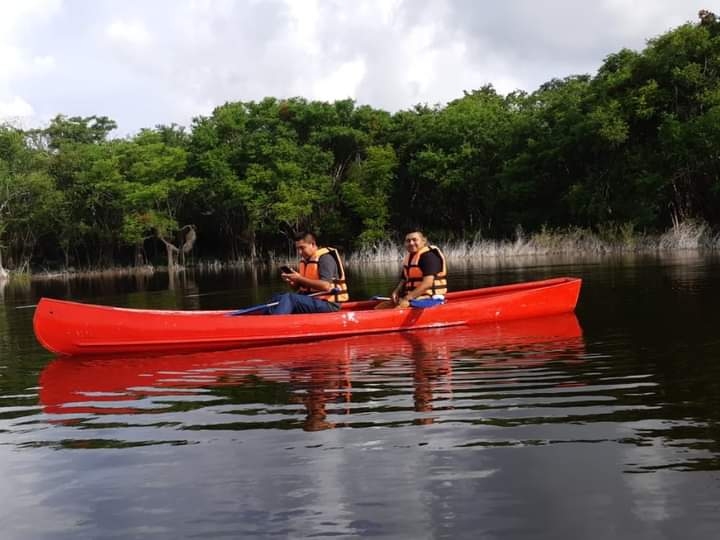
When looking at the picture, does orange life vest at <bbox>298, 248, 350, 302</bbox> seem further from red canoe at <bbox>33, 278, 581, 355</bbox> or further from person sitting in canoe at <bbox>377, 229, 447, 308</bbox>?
person sitting in canoe at <bbox>377, 229, 447, 308</bbox>

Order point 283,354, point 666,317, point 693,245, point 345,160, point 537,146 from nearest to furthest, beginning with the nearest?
point 283,354, point 666,317, point 693,245, point 537,146, point 345,160

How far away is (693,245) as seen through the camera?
25.9m

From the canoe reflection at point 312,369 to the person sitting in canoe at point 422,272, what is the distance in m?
0.49

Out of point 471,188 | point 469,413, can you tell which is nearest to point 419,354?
point 469,413

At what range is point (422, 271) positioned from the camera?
392 inches

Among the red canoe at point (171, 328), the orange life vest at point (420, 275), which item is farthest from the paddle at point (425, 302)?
the red canoe at point (171, 328)

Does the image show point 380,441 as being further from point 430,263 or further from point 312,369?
point 430,263

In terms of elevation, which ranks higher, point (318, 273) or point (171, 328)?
point (318, 273)

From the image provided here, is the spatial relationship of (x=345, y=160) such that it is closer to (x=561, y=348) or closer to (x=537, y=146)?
(x=537, y=146)

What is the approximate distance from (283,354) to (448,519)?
17.2 ft

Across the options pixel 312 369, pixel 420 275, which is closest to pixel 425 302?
pixel 420 275

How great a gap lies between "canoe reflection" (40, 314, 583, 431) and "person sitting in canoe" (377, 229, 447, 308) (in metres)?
0.49

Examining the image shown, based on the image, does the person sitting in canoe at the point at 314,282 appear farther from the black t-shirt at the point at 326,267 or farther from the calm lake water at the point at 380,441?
the calm lake water at the point at 380,441

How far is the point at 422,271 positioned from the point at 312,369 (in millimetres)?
2830
